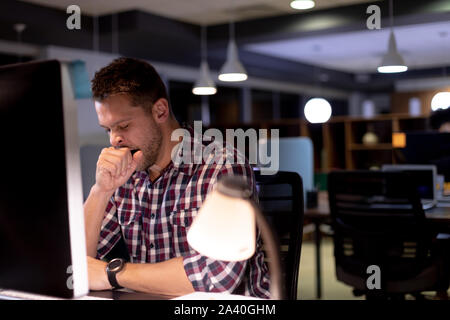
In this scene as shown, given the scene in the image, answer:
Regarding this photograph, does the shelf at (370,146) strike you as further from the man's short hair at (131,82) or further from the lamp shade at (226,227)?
the lamp shade at (226,227)

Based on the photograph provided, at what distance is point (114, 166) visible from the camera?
1238 mm

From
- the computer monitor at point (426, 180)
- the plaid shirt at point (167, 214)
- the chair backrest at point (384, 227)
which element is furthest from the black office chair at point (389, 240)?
the plaid shirt at point (167, 214)

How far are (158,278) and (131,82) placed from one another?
508mm

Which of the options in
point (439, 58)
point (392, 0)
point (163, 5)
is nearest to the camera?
point (392, 0)

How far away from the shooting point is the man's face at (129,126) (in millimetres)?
1413

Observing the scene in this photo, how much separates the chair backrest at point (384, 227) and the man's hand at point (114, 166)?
5.54 feet

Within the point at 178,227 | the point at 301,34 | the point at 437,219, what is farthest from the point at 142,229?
the point at 301,34

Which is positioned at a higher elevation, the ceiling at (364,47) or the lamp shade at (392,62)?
the ceiling at (364,47)

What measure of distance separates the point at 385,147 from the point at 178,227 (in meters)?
4.76

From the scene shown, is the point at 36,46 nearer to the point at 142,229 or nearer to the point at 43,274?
the point at 142,229

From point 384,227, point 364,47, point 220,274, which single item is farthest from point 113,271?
point 364,47

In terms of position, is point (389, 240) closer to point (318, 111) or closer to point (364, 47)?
point (318, 111)

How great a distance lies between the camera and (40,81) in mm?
856

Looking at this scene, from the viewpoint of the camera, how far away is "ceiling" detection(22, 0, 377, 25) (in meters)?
5.09
